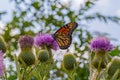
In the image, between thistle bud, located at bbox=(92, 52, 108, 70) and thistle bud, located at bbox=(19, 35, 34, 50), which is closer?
thistle bud, located at bbox=(92, 52, 108, 70)

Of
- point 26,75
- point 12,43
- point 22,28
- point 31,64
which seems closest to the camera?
point 26,75

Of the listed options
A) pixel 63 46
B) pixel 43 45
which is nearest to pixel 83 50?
pixel 43 45

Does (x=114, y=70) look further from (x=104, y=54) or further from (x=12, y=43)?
(x=12, y=43)

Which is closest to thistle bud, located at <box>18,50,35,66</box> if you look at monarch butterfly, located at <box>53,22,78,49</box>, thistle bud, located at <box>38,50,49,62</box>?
thistle bud, located at <box>38,50,49,62</box>

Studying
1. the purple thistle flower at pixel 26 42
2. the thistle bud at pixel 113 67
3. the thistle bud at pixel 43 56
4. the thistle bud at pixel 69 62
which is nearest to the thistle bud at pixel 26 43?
the purple thistle flower at pixel 26 42

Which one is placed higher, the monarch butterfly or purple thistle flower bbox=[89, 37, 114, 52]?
the monarch butterfly

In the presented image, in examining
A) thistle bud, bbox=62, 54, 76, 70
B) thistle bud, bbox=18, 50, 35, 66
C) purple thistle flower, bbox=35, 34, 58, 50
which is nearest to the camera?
thistle bud, bbox=18, 50, 35, 66

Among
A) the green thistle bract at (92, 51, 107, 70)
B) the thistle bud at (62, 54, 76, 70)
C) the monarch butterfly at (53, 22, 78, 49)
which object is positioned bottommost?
the thistle bud at (62, 54, 76, 70)

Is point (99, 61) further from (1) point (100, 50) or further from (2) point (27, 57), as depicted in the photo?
(2) point (27, 57)

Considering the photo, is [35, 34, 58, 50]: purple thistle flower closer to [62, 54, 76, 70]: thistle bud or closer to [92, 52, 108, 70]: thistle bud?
[62, 54, 76, 70]: thistle bud
